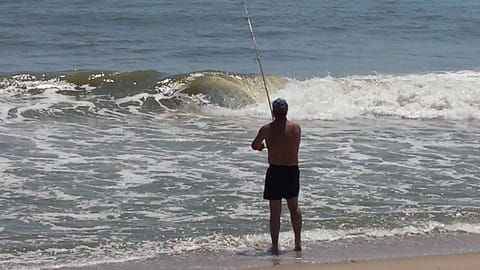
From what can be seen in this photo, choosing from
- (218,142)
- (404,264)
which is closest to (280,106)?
(404,264)

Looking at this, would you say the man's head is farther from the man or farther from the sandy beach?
the sandy beach

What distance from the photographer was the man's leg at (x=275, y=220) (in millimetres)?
8016

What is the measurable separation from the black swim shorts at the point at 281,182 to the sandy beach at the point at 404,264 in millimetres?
621

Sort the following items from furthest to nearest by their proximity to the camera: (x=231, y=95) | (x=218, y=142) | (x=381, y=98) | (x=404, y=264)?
(x=231, y=95), (x=381, y=98), (x=218, y=142), (x=404, y=264)

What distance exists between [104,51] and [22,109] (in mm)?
8266

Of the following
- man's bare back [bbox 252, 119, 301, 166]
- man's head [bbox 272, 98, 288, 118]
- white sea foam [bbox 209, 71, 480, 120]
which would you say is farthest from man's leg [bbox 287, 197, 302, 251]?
white sea foam [bbox 209, 71, 480, 120]

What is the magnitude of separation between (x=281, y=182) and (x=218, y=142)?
16.6ft

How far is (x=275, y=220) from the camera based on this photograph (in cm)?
802

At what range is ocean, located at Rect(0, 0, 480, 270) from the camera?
841cm

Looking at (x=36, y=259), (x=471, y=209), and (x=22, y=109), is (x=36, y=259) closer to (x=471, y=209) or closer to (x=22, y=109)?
(x=471, y=209)

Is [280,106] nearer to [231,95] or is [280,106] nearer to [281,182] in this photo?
[281,182]

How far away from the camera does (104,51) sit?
24.0 m

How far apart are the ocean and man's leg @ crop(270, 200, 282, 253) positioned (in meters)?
0.11

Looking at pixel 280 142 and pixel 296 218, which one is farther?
pixel 296 218
